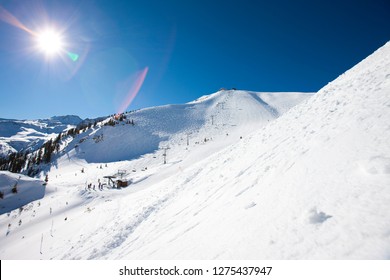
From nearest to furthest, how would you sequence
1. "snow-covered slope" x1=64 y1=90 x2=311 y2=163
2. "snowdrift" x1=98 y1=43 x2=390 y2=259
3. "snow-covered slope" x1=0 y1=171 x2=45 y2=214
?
"snowdrift" x1=98 y1=43 x2=390 y2=259 < "snow-covered slope" x1=0 y1=171 x2=45 y2=214 < "snow-covered slope" x1=64 y1=90 x2=311 y2=163

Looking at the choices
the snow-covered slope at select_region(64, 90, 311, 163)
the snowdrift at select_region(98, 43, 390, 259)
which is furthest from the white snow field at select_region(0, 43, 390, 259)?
the snow-covered slope at select_region(64, 90, 311, 163)

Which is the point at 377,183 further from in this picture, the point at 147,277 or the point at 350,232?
the point at 147,277

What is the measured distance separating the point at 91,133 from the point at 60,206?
53.9m

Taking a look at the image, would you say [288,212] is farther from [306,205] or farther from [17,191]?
[17,191]

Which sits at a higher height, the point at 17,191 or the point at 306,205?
the point at 17,191

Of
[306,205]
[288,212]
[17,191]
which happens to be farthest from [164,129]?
[306,205]

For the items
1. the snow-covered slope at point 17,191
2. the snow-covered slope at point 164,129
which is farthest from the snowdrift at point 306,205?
the snow-covered slope at point 164,129

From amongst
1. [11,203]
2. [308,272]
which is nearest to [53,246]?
[308,272]

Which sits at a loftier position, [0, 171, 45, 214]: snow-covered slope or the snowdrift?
[0, 171, 45, 214]: snow-covered slope

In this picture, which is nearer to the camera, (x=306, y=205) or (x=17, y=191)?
(x=306, y=205)

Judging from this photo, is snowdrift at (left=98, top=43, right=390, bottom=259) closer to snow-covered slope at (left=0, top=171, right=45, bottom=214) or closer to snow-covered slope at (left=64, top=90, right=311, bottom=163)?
snow-covered slope at (left=0, top=171, right=45, bottom=214)

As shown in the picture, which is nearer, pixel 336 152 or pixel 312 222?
pixel 312 222

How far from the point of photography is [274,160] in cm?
807

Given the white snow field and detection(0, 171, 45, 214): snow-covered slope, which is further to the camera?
detection(0, 171, 45, 214): snow-covered slope
